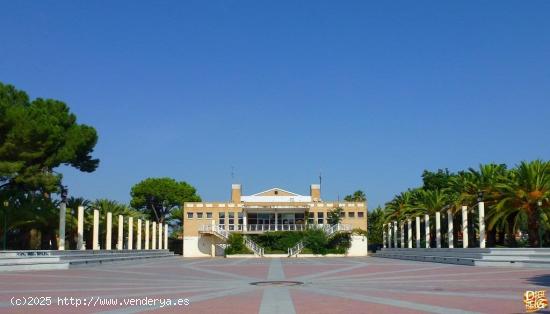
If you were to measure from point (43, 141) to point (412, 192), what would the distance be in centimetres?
3866

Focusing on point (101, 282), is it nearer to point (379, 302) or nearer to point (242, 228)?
point (379, 302)

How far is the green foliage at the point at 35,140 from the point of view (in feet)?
131

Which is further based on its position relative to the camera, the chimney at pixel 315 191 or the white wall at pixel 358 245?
the chimney at pixel 315 191

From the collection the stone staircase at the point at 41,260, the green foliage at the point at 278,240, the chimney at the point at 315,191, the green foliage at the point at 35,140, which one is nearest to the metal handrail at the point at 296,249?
the green foliage at the point at 278,240

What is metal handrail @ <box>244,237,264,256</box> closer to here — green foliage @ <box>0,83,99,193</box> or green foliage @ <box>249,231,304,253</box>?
green foliage @ <box>249,231,304,253</box>

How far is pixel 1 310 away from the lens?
11.5 metres

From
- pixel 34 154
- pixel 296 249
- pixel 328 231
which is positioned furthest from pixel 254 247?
pixel 34 154

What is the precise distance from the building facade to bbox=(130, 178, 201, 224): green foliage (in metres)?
20.0

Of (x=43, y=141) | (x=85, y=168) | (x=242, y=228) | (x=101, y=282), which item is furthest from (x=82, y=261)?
(x=242, y=228)

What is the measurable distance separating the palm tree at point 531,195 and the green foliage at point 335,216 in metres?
32.1

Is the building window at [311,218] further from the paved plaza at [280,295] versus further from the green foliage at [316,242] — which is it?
the paved plaza at [280,295]

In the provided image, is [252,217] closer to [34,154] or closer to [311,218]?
[311,218]

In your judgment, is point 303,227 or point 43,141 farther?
point 303,227

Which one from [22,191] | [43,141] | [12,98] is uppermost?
[12,98]
